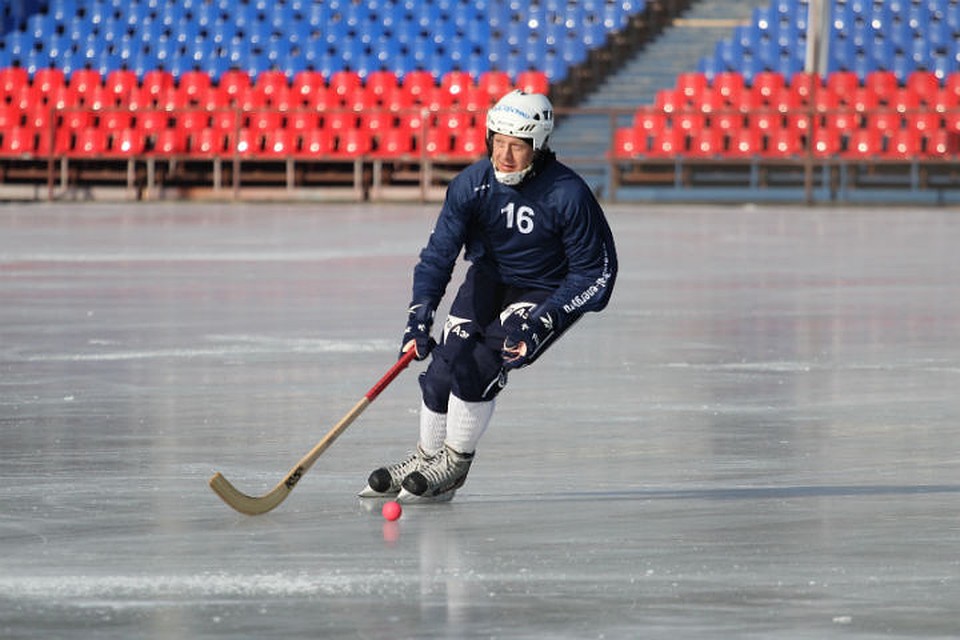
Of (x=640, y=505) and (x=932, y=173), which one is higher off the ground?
(x=640, y=505)

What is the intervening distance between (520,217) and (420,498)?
103 cm

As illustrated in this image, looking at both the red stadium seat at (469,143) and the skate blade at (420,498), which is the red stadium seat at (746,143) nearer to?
the red stadium seat at (469,143)

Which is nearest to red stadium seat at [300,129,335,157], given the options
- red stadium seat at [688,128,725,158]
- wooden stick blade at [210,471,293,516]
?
red stadium seat at [688,128,725,158]

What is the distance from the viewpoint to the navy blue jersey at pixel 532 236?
25.2 ft

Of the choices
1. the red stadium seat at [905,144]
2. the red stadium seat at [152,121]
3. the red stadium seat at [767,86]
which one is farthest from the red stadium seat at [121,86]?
the red stadium seat at [905,144]

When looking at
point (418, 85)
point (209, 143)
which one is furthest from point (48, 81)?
point (418, 85)

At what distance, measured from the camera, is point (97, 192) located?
119 ft

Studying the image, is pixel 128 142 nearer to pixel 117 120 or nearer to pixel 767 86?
pixel 117 120

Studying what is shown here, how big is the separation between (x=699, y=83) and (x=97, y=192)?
32.7ft

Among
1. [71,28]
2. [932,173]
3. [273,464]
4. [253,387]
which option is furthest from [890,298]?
[71,28]

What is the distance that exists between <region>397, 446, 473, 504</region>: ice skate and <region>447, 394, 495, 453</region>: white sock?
1.2 inches

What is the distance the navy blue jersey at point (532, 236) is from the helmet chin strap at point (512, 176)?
0.04 meters

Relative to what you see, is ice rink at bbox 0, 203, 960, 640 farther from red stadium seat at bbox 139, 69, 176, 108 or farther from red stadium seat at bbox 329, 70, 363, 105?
red stadium seat at bbox 139, 69, 176, 108

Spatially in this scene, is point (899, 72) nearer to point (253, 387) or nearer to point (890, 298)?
point (890, 298)
